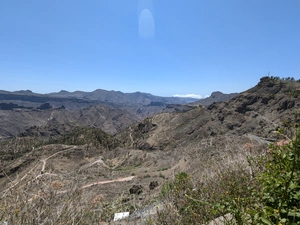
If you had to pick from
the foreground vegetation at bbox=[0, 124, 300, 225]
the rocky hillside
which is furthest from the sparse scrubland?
the rocky hillside

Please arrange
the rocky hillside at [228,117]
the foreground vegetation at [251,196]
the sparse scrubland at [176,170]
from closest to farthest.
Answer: the foreground vegetation at [251,196] → the sparse scrubland at [176,170] → the rocky hillside at [228,117]

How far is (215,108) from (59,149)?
4659cm

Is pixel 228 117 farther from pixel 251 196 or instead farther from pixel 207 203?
pixel 207 203

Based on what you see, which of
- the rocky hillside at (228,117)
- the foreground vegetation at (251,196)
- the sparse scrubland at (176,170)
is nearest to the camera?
the foreground vegetation at (251,196)

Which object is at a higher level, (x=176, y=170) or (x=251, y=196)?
(x=251, y=196)

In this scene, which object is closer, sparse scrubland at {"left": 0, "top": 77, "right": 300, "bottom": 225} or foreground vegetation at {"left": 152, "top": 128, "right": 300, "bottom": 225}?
foreground vegetation at {"left": 152, "top": 128, "right": 300, "bottom": 225}

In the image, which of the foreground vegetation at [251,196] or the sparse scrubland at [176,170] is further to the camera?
the sparse scrubland at [176,170]

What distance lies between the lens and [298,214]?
194cm

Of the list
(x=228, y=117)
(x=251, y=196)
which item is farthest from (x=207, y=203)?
(x=228, y=117)

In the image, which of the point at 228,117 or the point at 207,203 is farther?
the point at 228,117

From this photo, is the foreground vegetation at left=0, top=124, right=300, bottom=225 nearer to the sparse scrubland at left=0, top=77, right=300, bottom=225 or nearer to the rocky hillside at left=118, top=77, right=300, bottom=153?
the sparse scrubland at left=0, top=77, right=300, bottom=225

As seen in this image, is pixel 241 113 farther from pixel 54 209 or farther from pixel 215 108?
pixel 54 209

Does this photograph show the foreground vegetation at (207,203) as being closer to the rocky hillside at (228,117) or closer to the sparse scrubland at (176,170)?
the sparse scrubland at (176,170)

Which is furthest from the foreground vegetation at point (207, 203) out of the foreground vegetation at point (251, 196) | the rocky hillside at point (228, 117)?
the rocky hillside at point (228, 117)
